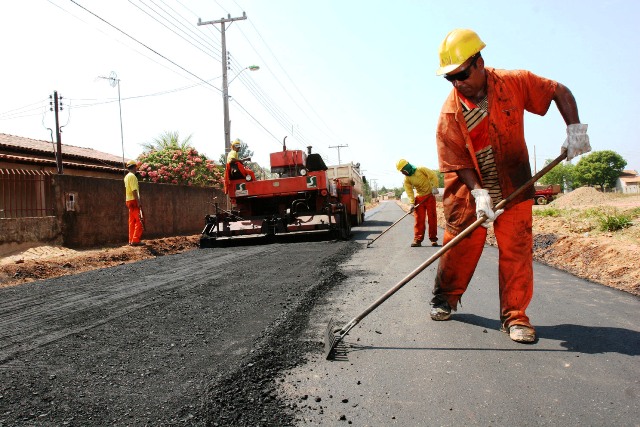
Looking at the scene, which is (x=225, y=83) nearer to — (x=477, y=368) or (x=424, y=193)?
(x=424, y=193)

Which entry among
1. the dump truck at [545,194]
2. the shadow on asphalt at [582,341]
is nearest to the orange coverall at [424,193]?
the shadow on asphalt at [582,341]

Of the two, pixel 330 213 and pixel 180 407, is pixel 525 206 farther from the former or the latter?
pixel 330 213

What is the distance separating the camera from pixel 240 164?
11.4 metres

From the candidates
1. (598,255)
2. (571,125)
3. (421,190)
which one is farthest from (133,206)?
(571,125)

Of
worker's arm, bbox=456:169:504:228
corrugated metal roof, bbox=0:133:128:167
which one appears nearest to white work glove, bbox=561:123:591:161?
worker's arm, bbox=456:169:504:228

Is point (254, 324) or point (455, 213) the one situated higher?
point (455, 213)

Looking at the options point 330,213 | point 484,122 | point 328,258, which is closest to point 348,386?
point 484,122

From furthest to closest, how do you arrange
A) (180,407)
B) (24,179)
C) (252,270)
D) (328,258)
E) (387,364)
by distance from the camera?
(24,179) < (328,258) < (252,270) < (387,364) < (180,407)

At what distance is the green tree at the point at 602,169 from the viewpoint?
3167 inches

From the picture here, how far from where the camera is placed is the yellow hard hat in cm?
312

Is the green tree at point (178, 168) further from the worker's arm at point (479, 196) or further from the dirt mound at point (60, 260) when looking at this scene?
the worker's arm at point (479, 196)

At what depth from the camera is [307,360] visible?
9.17 ft

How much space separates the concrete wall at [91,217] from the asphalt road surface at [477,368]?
24.7 ft

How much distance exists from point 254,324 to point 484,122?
2.17 m
